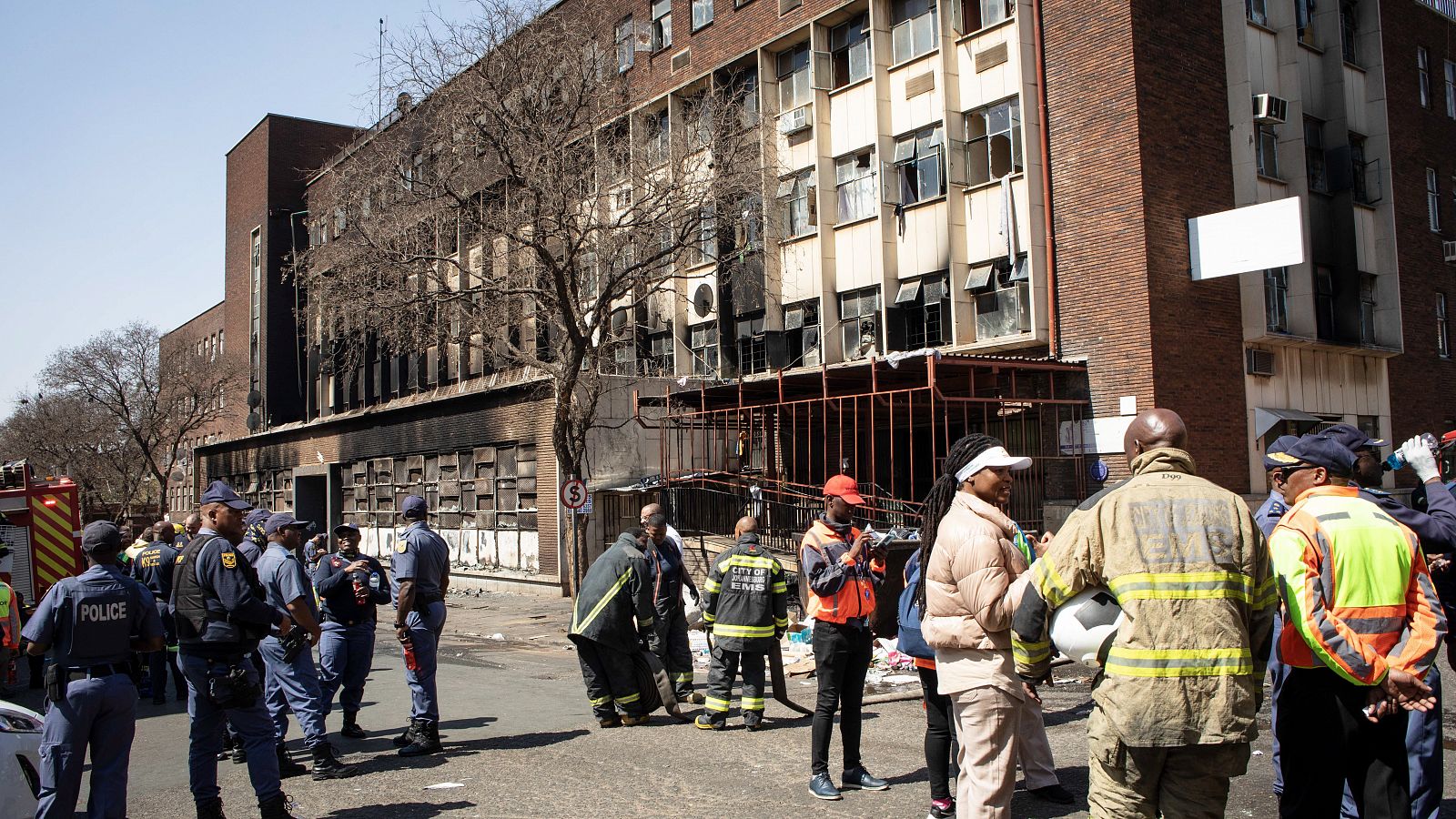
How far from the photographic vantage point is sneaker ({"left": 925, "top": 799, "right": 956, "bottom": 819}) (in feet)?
19.9

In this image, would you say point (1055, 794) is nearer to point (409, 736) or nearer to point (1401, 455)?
point (1401, 455)

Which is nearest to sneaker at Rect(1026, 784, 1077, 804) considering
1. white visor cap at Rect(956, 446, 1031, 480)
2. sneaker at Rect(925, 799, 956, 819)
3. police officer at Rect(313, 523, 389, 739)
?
sneaker at Rect(925, 799, 956, 819)

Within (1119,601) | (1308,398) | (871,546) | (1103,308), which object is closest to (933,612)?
(1119,601)

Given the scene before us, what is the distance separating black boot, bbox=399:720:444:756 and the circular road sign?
1017cm

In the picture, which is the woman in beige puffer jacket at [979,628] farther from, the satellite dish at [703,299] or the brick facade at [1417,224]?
the brick facade at [1417,224]

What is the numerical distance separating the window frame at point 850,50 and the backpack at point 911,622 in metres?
18.0

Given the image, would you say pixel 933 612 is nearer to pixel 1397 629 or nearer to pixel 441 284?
pixel 1397 629

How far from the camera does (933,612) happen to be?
512cm

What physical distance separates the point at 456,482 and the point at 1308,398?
20922 mm

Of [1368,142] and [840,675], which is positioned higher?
[1368,142]

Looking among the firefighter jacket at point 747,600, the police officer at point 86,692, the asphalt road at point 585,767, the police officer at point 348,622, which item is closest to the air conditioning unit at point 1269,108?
the asphalt road at point 585,767

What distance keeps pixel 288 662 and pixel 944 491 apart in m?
5.09

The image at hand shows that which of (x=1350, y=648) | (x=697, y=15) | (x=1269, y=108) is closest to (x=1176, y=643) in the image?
(x=1350, y=648)

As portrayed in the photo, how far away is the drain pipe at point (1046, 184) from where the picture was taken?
19641mm
